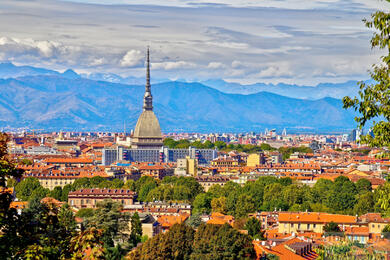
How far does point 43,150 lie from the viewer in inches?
5792

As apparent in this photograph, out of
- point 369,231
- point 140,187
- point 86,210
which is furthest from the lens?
point 140,187

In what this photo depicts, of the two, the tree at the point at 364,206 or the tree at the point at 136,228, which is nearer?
the tree at the point at 136,228

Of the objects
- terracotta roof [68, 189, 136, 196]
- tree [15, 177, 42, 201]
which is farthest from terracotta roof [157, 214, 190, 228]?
tree [15, 177, 42, 201]

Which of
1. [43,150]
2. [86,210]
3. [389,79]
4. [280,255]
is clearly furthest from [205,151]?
[389,79]

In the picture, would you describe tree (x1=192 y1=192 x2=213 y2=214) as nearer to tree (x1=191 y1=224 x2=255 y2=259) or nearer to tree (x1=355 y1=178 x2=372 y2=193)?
tree (x1=355 y1=178 x2=372 y2=193)

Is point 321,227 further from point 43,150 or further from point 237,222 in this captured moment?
point 43,150

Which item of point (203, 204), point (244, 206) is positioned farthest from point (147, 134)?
point (244, 206)

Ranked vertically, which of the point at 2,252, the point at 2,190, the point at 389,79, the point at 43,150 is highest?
the point at 389,79

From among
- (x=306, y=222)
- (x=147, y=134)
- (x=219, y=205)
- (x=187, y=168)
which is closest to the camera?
(x=306, y=222)

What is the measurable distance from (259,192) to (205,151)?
66.4 metres

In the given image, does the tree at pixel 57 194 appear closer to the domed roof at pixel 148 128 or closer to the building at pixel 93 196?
the building at pixel 93 196

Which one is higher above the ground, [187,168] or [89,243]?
[89,243]

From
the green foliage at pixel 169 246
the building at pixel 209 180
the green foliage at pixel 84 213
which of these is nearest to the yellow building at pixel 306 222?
the green foliage at pixel 84 213

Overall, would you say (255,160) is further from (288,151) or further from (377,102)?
(377,102)
